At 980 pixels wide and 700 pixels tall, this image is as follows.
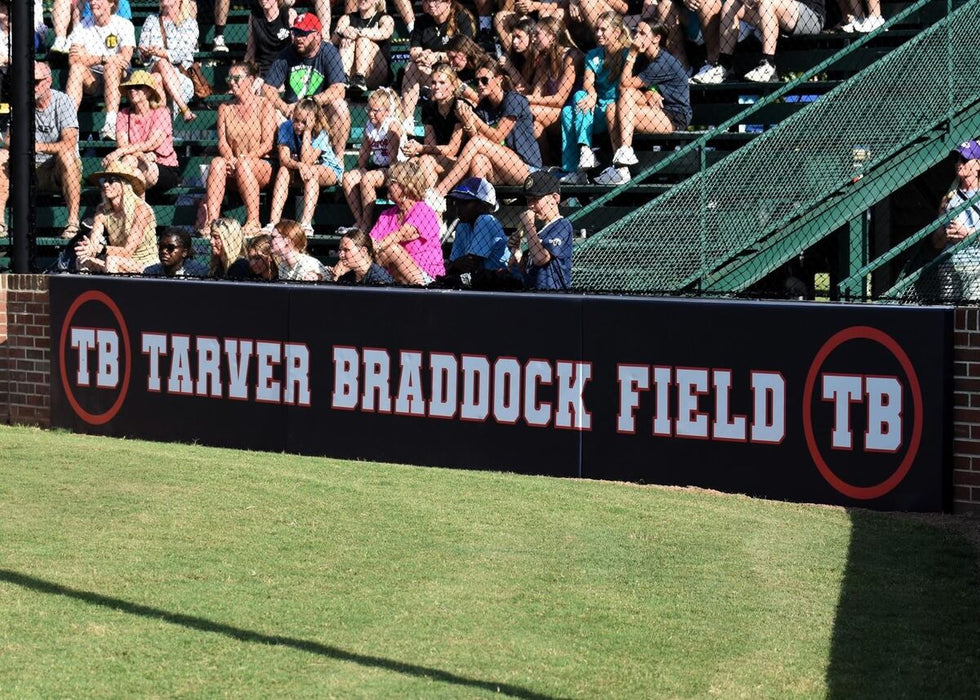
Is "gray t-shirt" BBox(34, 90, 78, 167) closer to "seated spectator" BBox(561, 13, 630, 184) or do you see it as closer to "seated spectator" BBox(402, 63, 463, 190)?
"seated spectator" BBox(402, 63, 463, 190)

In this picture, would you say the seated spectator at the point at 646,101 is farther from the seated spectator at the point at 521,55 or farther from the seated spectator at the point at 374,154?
the seated spectator at the point at 374,154

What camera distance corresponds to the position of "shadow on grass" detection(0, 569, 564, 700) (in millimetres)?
5012

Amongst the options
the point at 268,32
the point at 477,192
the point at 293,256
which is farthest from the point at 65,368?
the point at 268,32

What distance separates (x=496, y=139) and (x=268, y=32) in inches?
127

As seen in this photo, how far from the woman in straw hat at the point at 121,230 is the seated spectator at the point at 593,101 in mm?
3022

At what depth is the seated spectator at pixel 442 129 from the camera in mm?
11383

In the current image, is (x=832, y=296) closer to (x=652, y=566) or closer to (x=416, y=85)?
(x=652, y=566)

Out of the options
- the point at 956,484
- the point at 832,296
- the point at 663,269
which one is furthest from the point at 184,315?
the point at 956,484

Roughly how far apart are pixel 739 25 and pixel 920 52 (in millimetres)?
1573

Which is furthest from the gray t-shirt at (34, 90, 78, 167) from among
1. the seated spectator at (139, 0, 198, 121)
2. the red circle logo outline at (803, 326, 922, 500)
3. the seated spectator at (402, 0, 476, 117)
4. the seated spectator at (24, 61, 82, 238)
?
the red circle logo outline at (803, 326, 922, 500)

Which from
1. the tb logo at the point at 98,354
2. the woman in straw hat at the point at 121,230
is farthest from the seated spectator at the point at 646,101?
the tb logo at the point at 98,354

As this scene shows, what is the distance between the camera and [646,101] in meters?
11.4

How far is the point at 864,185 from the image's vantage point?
10.7 meters

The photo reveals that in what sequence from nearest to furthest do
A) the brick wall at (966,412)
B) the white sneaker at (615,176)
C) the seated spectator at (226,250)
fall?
1. the brick wall at (966,412)
2. the seated spectator at (226,250)
3. the white sneaker at (615,176)
